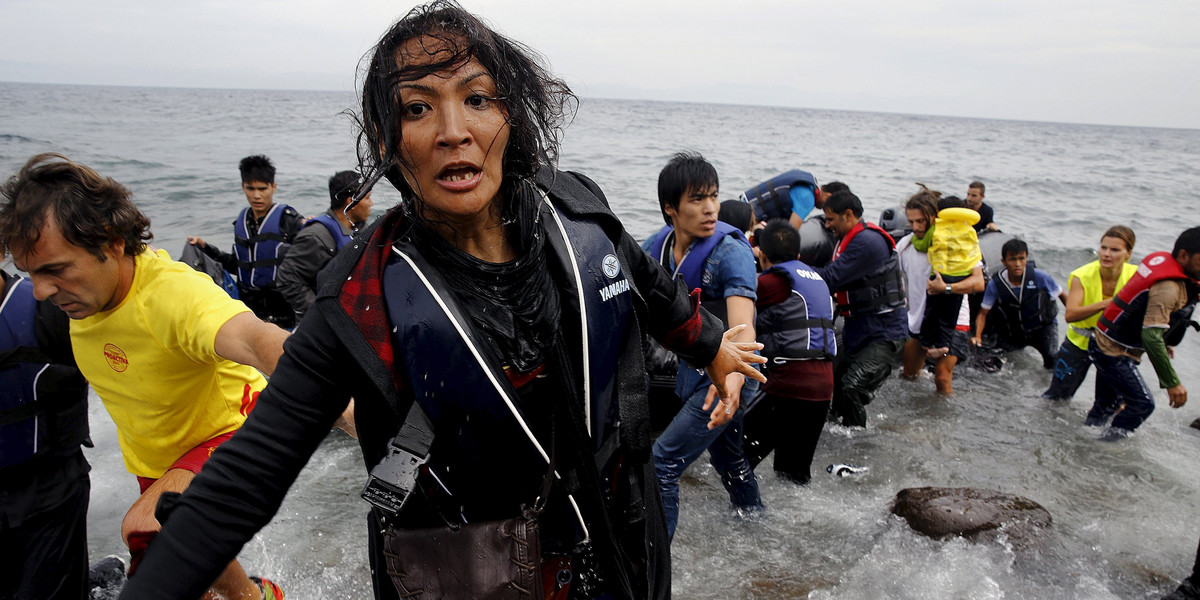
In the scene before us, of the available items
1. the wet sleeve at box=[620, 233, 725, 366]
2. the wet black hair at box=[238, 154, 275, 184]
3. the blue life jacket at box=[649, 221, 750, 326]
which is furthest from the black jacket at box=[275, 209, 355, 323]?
the wet sleeve at box=[620, 233, 725, 366]

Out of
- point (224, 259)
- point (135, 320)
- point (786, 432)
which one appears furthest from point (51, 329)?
point (224, 259)

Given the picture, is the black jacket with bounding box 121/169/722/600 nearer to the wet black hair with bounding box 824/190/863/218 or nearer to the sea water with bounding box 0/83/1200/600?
the sea water with bounding box 0/83/1200/600

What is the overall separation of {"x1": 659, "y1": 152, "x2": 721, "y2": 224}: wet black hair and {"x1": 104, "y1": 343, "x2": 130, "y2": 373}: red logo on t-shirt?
2524 mm

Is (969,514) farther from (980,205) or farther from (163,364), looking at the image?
(980,205)

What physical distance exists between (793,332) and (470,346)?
11.9ft

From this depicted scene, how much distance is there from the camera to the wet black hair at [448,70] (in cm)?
140

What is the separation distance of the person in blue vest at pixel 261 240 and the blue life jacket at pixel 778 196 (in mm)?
4761

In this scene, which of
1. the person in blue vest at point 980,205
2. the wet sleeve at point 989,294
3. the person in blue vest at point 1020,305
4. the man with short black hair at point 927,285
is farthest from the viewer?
the person in blue vest at point 980,205

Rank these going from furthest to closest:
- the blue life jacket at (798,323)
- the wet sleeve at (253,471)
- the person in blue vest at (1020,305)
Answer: the person in blue vest at (1020,305) → the blue life jacket at (798,323) → the wet sleeve at (253,471)

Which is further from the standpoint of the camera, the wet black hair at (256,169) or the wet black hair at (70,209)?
the wet black hair at (256,169)

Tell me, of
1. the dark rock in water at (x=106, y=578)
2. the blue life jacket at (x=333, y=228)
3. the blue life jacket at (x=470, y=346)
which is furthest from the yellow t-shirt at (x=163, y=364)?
the blue life jacket at (x=333, y=228)

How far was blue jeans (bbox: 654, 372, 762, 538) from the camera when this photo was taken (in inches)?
154

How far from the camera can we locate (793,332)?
4691 millimetres

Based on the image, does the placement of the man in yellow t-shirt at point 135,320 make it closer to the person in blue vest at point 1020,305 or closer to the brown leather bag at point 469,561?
the brown leather bag at point 469,561
